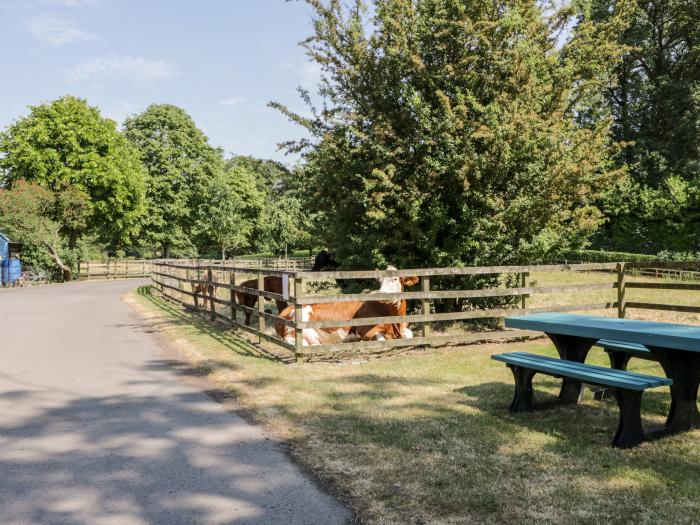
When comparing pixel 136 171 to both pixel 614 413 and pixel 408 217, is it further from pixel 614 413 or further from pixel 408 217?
pixel 614 413

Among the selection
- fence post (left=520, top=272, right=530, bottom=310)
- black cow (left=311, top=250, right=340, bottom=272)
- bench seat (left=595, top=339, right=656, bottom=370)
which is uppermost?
black cow (left=311, top=250, right=340, bottom=272)

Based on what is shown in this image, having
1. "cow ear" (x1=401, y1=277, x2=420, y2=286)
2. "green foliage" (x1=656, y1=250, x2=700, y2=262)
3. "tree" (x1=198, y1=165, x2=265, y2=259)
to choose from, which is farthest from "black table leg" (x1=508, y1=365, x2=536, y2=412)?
"tree" (x1=198, y1=165, x2=265, y2=259)

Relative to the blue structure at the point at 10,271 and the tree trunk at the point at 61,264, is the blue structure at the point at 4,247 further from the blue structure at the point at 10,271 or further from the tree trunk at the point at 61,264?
the tree trunk at the point at 61,264

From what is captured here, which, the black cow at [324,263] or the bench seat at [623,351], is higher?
the black cow at [324,263]

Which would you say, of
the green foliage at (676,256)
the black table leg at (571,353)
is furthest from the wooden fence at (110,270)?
the black table leg at (571,353)

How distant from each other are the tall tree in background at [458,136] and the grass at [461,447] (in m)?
3.66

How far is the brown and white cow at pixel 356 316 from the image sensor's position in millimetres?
9336

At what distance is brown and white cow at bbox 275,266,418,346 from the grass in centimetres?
136

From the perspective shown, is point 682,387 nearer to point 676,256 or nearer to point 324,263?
point 324,263

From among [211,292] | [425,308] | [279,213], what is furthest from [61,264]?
[425,308]

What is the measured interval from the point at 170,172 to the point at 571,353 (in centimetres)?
4776

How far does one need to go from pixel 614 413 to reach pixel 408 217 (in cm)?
606

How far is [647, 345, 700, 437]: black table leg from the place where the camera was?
4871 mm

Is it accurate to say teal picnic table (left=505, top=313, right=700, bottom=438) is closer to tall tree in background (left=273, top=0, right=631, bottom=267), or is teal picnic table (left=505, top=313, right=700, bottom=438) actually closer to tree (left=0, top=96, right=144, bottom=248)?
tall tree in background (left=273, top=0, right=631, bottom=267)
